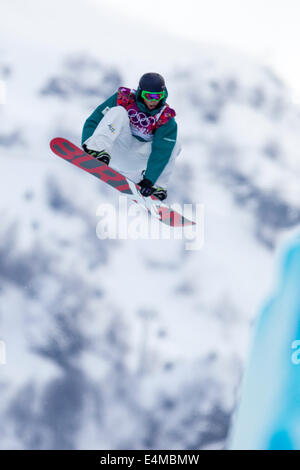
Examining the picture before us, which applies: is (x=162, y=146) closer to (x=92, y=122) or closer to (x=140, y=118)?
(x=140, y=118)

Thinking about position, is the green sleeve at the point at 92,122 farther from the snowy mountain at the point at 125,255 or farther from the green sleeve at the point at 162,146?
the snowy mountain at the point at 125,255

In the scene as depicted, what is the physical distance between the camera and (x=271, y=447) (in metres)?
5.79

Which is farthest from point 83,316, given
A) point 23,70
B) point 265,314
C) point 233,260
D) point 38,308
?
point 265,314

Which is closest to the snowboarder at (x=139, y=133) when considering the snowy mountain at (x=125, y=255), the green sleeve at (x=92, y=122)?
the green sleeve at (x=92, y=122)

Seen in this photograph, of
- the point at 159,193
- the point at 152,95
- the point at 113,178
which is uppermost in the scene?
the point at 152,95

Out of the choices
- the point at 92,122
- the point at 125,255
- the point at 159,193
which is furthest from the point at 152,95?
the point at 125,255

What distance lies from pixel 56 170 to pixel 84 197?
1.43 meters

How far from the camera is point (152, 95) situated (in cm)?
483

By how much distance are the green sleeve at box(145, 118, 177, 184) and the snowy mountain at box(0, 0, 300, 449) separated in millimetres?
10328

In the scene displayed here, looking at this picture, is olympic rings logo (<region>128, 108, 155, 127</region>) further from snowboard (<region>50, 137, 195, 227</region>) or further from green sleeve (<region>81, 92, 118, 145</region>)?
snowboard (<region>50, 137, 195, 227</region>)

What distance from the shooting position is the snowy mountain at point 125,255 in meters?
15.9

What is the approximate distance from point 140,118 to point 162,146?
352mm

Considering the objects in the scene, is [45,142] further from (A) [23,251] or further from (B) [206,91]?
(B) [206,91]

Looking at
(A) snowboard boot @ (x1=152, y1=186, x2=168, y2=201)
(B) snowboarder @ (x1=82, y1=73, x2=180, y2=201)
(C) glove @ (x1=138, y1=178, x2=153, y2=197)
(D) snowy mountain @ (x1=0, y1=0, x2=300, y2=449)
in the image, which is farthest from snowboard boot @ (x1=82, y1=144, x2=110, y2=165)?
(D) snowy mountain @ (x1=0, y1=0, x2=300, y2=449)
